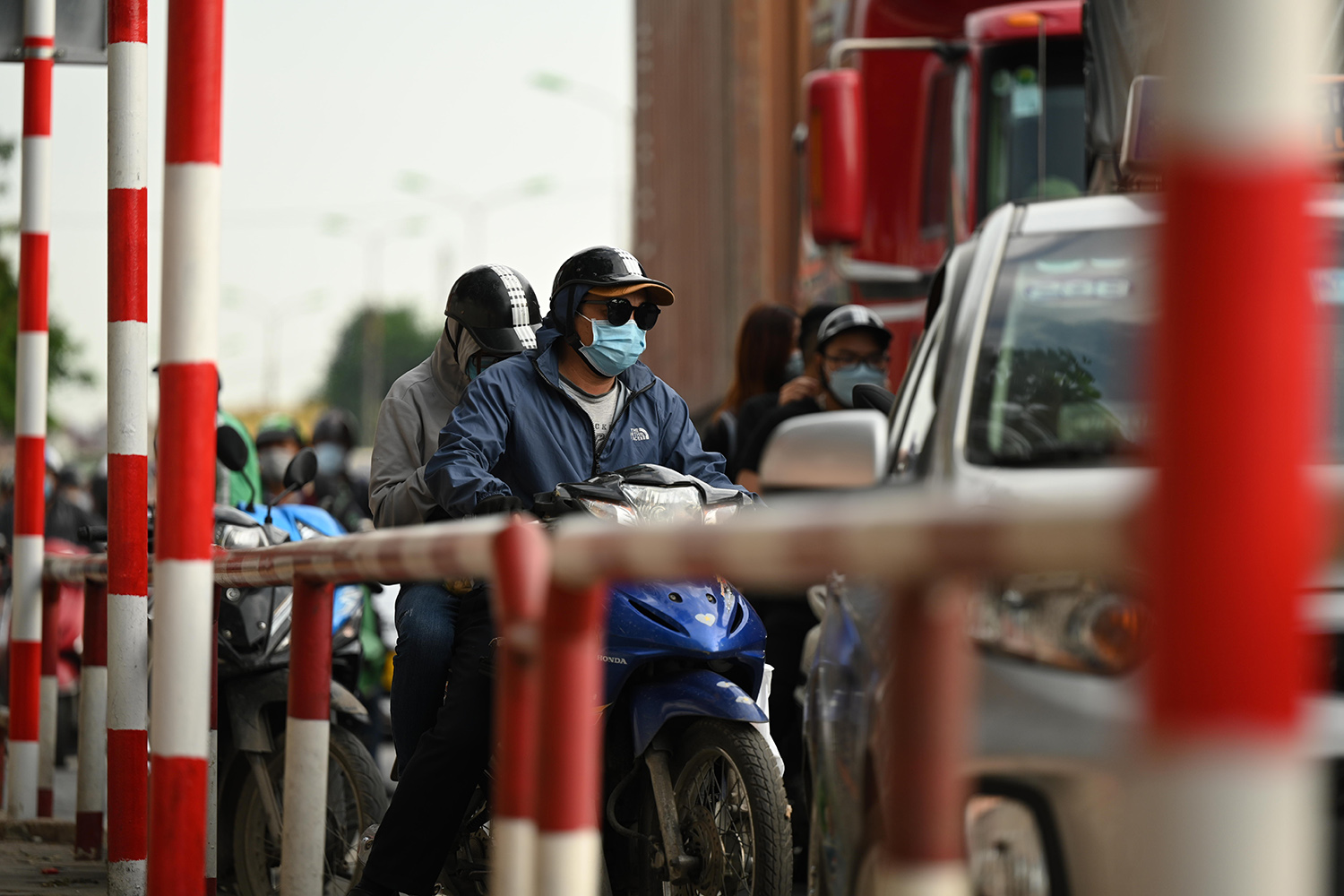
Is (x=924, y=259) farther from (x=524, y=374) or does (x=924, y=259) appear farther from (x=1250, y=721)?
(x=1250, y=721)

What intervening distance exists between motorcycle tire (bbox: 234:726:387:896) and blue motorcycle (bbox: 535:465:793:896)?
1.25 m

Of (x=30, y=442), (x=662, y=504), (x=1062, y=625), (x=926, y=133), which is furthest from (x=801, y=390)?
(x=1062, y=625)

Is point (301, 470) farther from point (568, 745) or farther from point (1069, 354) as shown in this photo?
point (568, 745)

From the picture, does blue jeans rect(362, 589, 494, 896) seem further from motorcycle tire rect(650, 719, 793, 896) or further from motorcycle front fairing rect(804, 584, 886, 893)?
motorcycle front fairing rect(804, 584, 886, 893)

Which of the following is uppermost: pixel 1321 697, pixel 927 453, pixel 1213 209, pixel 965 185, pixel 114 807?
pixel 965 185

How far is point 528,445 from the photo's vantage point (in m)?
4.79

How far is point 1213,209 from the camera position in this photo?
1093 mm

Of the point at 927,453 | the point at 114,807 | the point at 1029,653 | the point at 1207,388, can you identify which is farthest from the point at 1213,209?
the point at 114,807

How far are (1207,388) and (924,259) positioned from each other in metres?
7.96

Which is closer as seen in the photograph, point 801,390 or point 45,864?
point 45,864

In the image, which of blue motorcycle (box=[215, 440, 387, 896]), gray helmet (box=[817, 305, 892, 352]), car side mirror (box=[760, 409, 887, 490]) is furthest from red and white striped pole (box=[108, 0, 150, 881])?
gray helmet (box=[817, 305, 892, 352])

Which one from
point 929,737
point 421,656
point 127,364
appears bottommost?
point 421,656

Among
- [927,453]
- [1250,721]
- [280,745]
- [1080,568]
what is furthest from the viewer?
[280,745]

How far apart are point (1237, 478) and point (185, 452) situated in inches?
101
